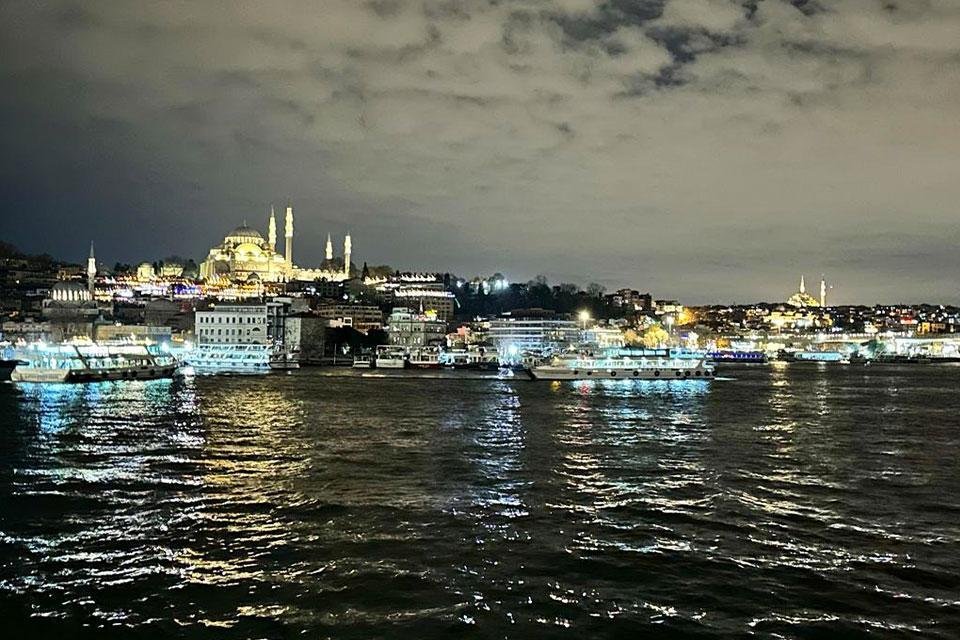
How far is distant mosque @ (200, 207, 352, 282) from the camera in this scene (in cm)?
14862

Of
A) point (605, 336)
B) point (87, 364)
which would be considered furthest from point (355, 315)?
point (87, 364)

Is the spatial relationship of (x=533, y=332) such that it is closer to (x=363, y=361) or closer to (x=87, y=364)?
(x=363, y=361)

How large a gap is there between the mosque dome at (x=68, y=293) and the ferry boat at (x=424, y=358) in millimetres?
54849

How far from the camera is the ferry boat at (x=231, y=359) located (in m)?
72.4

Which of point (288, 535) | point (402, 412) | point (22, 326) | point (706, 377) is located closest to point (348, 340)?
point (22, 326)

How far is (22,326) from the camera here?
338ft

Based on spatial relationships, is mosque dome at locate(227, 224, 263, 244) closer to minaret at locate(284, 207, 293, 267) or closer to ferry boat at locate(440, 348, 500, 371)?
minaret at locate(284, 207, 293, 267)

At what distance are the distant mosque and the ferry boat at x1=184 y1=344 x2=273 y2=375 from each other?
63.1 m

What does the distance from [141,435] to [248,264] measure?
438 ft

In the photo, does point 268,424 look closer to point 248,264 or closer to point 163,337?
point 163,337

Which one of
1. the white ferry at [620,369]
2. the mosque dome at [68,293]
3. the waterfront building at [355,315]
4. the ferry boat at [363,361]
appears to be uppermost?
the mosque dome at [68,293]

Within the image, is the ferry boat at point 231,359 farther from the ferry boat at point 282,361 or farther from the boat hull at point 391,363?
the boat hull at point 391,363

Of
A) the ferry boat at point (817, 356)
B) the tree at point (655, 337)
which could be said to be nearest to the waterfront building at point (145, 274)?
the tree at point (655, 337)

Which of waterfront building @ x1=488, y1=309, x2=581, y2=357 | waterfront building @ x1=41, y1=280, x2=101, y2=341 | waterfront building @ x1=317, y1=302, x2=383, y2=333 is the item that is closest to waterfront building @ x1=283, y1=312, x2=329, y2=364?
waterfront building @ x1=317, y1=302, x2=383, y2=333
